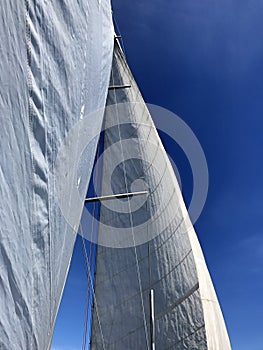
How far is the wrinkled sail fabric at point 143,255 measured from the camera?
5.80 metres

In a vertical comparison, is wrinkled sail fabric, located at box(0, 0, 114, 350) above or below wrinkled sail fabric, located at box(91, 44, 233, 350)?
below

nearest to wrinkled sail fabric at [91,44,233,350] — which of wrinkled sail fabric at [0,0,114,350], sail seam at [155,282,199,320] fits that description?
sail seam at [155,282,199,320]

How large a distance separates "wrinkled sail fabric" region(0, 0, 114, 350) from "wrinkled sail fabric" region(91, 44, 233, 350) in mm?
4624

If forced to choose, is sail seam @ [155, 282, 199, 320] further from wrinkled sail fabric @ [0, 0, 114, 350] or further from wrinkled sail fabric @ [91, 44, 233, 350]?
wrinkled sail fabric @ [0, 0, 114, 350]

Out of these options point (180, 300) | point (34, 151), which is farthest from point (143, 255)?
point (34, 151)

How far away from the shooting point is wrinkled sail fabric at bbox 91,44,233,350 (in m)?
5.80

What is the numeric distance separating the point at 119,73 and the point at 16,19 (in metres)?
7.09

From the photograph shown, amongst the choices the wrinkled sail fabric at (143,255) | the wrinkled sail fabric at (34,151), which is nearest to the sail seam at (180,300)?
the wrinkled sail fabric at (143,255)

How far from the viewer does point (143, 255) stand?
6441 millimetres

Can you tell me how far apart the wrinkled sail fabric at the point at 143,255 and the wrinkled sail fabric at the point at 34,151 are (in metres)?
4.62

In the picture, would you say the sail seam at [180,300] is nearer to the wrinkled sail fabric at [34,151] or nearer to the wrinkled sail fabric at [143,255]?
the wrinkled sail fabric at [143,255]

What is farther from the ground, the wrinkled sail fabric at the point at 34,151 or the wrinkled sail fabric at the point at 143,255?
the wrinkled sail fabric at the point at 143,255

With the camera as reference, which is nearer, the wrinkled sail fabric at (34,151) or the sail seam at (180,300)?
the wrinkled sail fabric at (34,151)

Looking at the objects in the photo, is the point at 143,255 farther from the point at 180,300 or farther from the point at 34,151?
the point at 34,151
